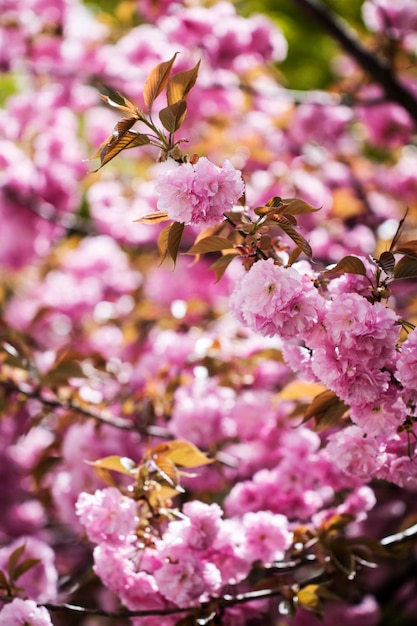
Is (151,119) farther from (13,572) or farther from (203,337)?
(203,337)

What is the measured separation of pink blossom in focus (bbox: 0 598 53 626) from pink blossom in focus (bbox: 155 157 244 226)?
55cm

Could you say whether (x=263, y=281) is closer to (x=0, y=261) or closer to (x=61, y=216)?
(x=61, y=216)

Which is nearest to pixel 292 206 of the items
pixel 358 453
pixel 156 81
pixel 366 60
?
pixel 156 81

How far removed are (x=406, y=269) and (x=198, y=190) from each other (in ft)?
0.89

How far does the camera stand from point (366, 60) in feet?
7.06

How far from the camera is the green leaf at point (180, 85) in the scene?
975 millimetres

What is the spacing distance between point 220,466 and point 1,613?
68 centimetres

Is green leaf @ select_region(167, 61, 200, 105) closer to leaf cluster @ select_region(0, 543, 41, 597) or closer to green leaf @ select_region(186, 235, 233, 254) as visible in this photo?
green leaf @ select_region(186, 235, 233, 254)

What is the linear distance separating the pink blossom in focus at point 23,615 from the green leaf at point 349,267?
0.58 meters

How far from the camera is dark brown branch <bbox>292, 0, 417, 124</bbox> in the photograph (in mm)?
2127

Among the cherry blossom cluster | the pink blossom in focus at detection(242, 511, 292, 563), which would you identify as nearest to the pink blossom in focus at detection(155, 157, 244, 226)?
the cherry blossom cluster

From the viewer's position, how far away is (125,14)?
2811mm

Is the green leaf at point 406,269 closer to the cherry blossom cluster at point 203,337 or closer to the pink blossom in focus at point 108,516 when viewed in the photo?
the cherry blossom cluster at point 203,337

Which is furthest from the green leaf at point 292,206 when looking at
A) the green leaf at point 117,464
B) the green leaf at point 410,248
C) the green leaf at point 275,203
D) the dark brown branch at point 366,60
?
the dark brown branch at point 366,60
